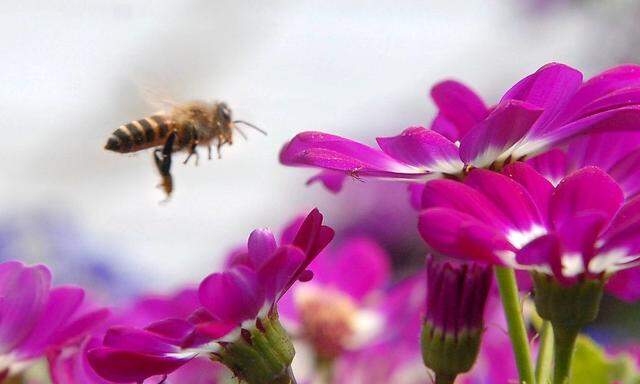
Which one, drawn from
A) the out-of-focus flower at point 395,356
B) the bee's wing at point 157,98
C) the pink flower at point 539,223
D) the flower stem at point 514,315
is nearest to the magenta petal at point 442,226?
the pink flower at point 539,223

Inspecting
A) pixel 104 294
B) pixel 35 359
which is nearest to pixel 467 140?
pixel 35 359

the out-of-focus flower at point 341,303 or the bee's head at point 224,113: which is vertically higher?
the bee's head at point 224,113

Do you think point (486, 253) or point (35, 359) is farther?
point (35, 359)

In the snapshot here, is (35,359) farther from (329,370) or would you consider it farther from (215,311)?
(329,370)

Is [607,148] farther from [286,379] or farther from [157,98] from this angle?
[157,98]

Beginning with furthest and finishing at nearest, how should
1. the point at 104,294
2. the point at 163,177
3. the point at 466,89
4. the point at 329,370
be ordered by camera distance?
the point at 104,294 < the point at 329,370 < the point at 163,177 < the point at 466,89

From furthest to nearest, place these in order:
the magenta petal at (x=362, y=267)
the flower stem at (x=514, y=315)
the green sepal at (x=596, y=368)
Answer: the magenta petal at (x=362, y=267) → the green sepal at (x=596, y=368) → the flower stem at (x=514, y=315)

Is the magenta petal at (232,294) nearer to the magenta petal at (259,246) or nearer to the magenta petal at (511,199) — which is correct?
the magenta petal at (259,246)

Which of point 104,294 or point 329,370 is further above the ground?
point 329,370
